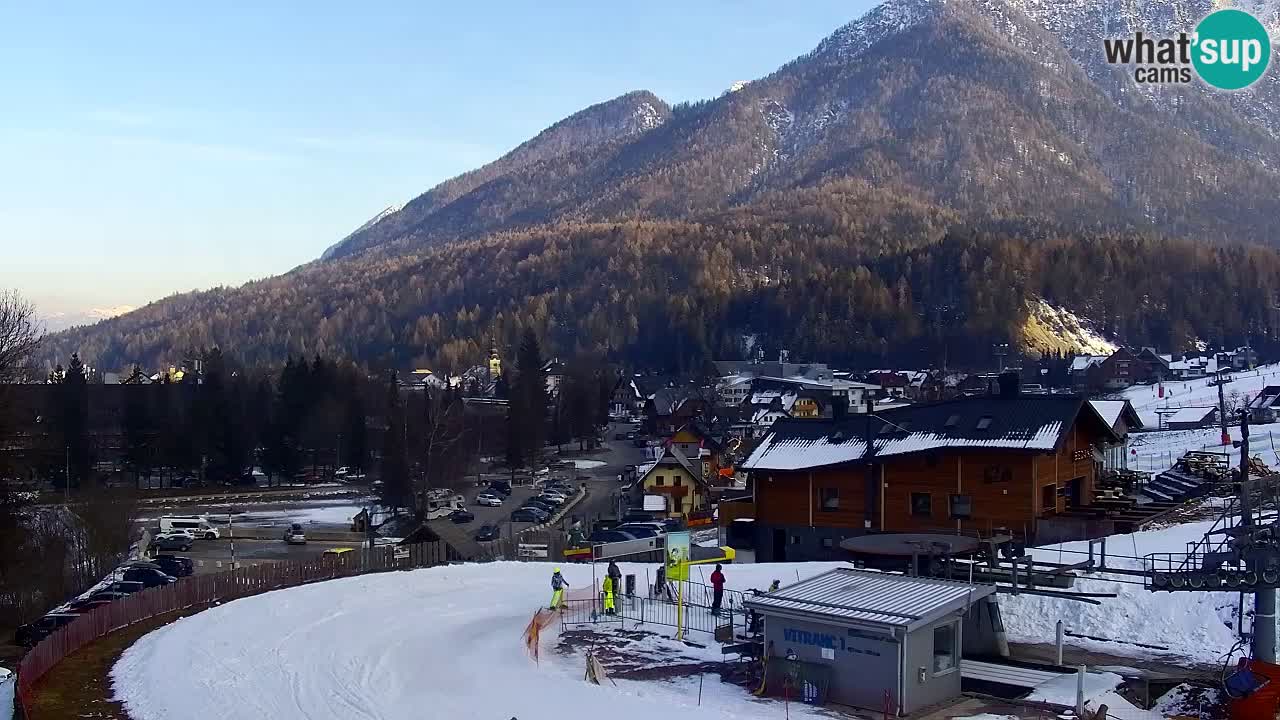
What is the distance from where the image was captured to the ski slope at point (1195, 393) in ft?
270

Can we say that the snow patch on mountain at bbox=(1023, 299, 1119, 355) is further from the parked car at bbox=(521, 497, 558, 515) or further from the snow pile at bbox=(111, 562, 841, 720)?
the snow pile at bbox=(111, 562, 841, 720)

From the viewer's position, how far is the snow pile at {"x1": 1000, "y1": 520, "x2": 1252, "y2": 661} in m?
23.8

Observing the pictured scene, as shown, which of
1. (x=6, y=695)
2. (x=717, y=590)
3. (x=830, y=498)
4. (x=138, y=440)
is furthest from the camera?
(x=138, y=440)

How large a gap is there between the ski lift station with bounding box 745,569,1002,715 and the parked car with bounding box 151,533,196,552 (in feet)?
125

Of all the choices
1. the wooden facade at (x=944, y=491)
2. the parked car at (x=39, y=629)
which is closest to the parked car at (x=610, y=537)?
the wooden facade at (x=944, y=491)

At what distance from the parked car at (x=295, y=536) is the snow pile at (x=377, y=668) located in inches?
908

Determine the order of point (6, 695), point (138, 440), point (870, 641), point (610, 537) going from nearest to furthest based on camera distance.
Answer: point (870, 641) < point (6, 695) < point (610, 537) < point (138, 440)

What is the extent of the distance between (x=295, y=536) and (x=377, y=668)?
3311 cm

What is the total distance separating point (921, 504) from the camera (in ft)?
120

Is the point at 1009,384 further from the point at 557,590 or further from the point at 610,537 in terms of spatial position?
the point at 557,590

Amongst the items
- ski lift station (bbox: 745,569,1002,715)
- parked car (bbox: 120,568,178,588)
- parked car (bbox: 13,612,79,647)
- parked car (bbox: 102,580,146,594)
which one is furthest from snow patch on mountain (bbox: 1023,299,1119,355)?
ski lift station (bbox: 745,569,1002,715)

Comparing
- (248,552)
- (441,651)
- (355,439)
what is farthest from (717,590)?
(355,439)

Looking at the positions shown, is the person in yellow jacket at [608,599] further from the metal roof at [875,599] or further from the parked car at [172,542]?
the parked car at [172,542]

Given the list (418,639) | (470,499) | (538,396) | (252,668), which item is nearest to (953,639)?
(418,639)
